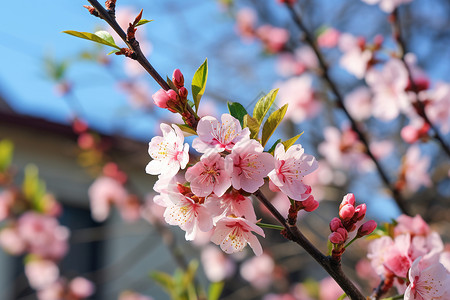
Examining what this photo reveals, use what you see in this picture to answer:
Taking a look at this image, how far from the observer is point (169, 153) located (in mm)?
1009

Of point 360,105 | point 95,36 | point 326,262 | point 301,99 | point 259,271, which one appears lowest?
point 259,271

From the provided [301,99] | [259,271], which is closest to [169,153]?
[301,99]

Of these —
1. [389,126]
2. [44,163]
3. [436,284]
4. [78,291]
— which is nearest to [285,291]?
[78,291]

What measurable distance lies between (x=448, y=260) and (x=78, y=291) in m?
3.04

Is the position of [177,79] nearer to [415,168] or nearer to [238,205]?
[238,205]

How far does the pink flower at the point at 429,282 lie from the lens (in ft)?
3.18

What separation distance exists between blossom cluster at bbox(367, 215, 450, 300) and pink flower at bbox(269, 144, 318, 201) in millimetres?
295

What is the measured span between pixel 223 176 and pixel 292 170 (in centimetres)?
18

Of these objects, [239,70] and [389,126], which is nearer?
[389,126]

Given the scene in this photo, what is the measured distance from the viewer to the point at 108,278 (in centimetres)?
500

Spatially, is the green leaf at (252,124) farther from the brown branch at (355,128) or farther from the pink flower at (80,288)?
the pink flower at (80,288)

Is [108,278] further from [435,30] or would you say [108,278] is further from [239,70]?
[435,30]

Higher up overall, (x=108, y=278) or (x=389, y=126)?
(x=108, y=278)

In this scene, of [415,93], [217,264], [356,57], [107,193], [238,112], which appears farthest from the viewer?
[217,264]
